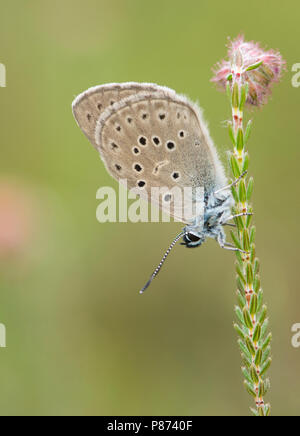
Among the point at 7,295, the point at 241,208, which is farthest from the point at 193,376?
the point at 241,208

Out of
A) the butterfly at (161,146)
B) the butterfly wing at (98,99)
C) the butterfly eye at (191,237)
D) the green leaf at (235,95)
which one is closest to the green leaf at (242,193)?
the green leaf at (235,95)

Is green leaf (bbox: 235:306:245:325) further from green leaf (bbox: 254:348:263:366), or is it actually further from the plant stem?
green leaf (bbox: 254:348:263:366)

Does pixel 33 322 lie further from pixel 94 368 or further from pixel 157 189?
pixel 157 189

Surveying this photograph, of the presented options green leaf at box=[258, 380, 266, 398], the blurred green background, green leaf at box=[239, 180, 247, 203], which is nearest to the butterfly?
green leaf at box=[239, 180, 247, 203]

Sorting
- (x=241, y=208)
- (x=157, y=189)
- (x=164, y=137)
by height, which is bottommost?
(x=241, y=208)

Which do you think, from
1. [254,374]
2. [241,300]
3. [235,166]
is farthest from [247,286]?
[235,166]

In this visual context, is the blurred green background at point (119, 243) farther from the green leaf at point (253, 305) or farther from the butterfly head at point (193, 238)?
the green leaf at point (253, 305)
